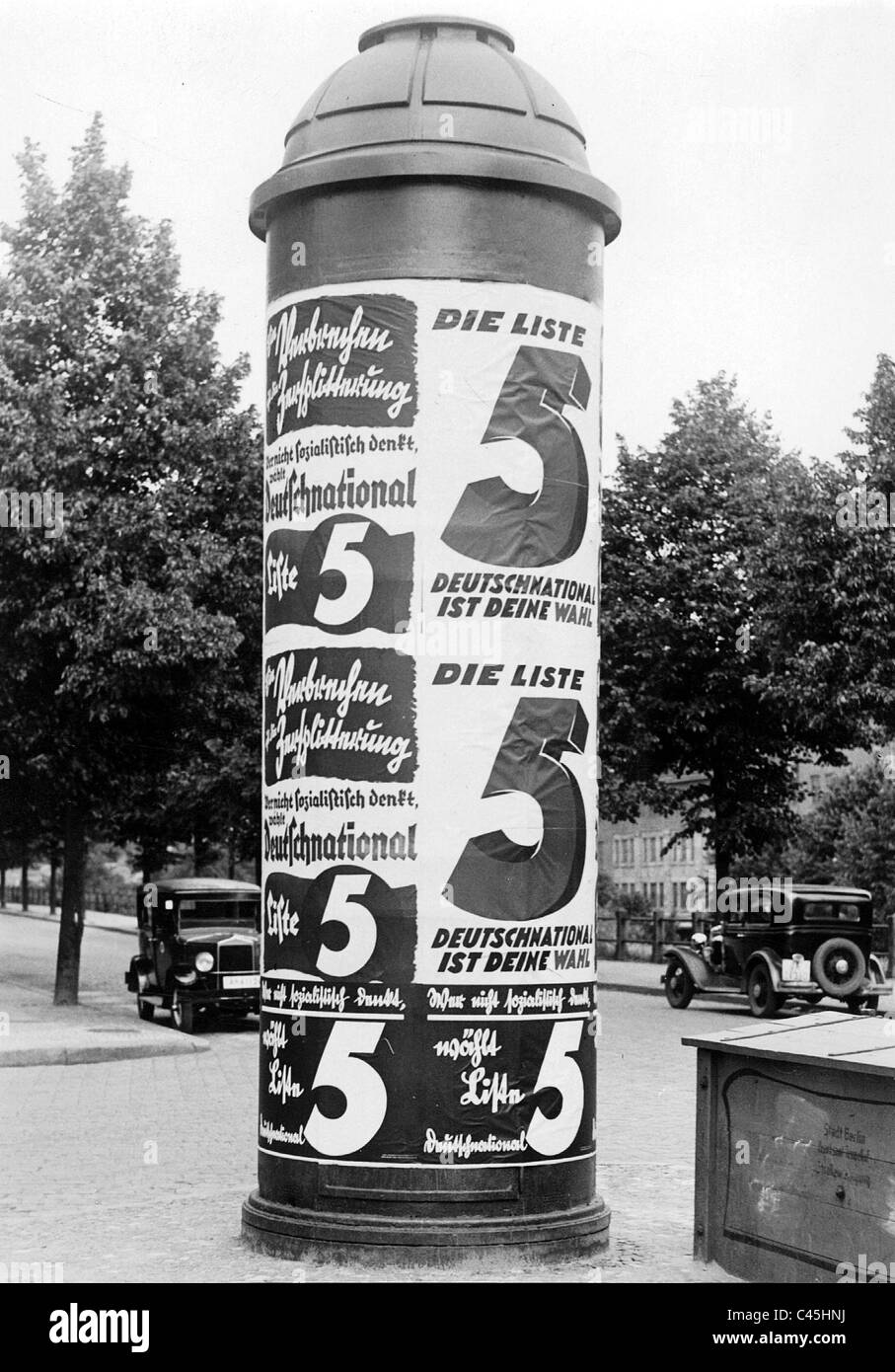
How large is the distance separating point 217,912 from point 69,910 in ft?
7.06

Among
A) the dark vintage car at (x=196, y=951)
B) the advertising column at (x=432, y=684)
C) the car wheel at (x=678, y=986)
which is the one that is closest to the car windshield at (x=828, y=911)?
the car wheel at (x=678, y=986)

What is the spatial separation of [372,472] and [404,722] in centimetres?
Answer: 119

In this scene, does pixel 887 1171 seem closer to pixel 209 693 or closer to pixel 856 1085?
pixel 856 1085

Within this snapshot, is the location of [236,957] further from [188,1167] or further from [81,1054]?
[188,1167]

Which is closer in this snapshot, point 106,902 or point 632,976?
point 632,976

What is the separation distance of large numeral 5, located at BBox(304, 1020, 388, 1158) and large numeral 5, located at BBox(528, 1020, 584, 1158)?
733mm

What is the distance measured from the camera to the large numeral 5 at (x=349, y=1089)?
779cm

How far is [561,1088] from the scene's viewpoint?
26.3ft

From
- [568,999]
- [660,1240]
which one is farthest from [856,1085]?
[660,1240]

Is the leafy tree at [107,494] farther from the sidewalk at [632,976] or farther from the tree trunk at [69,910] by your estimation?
the sidewalk at [632,976]

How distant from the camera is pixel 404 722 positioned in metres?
7.98

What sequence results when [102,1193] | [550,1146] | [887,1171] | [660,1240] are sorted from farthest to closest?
[102,1193]
[660,1240]
[550,1146]
[887,1171]

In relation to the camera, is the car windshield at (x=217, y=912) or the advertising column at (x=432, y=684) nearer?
the advertising column at (x=432, y=684)

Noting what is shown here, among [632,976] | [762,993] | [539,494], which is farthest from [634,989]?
[539,494]
